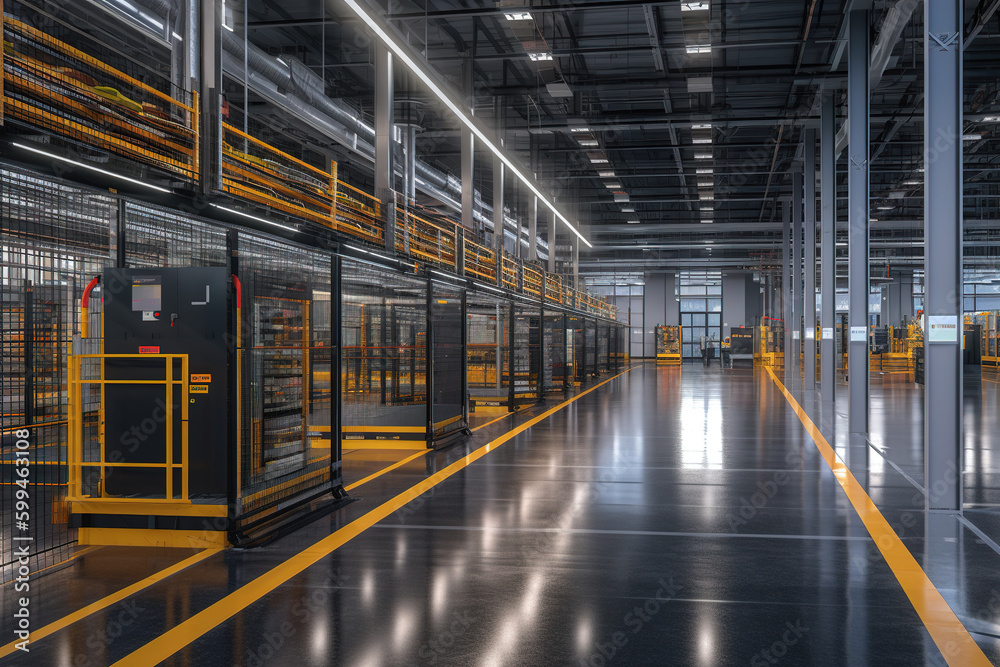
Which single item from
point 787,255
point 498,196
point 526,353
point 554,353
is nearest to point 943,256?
point 498,196

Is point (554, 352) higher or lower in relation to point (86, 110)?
lower

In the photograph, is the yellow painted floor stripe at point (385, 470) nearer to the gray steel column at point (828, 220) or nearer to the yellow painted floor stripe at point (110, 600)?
the yellow painted floor stripe at point (110, 600)

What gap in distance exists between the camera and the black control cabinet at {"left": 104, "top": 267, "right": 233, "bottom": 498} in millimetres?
6613

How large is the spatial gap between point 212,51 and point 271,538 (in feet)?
14.1

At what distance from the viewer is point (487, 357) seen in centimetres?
2122

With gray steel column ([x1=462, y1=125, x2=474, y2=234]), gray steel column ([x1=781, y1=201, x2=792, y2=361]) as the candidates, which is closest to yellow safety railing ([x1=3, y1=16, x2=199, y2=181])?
gray steel column ([x1=462, y1=125, x2=474, y2=234])

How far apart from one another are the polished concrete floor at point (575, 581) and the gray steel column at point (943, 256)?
1.83ft

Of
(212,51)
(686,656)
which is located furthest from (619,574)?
(212,51)

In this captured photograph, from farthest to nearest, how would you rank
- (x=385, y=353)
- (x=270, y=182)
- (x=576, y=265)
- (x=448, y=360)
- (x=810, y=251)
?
1. (x=576, y=265)
2. (x=810, y=251)
3. (x=385, y=353)
4. (x=448, y=360)
5. (x=270, y=182)

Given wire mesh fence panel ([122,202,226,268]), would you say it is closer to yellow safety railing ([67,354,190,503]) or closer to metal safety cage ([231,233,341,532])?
metal safety cage ([231,233,341,532])

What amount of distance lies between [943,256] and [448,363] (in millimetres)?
7822

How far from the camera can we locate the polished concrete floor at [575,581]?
174 inches

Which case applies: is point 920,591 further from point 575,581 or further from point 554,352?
point 554,352

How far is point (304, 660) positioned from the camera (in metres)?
4.27
